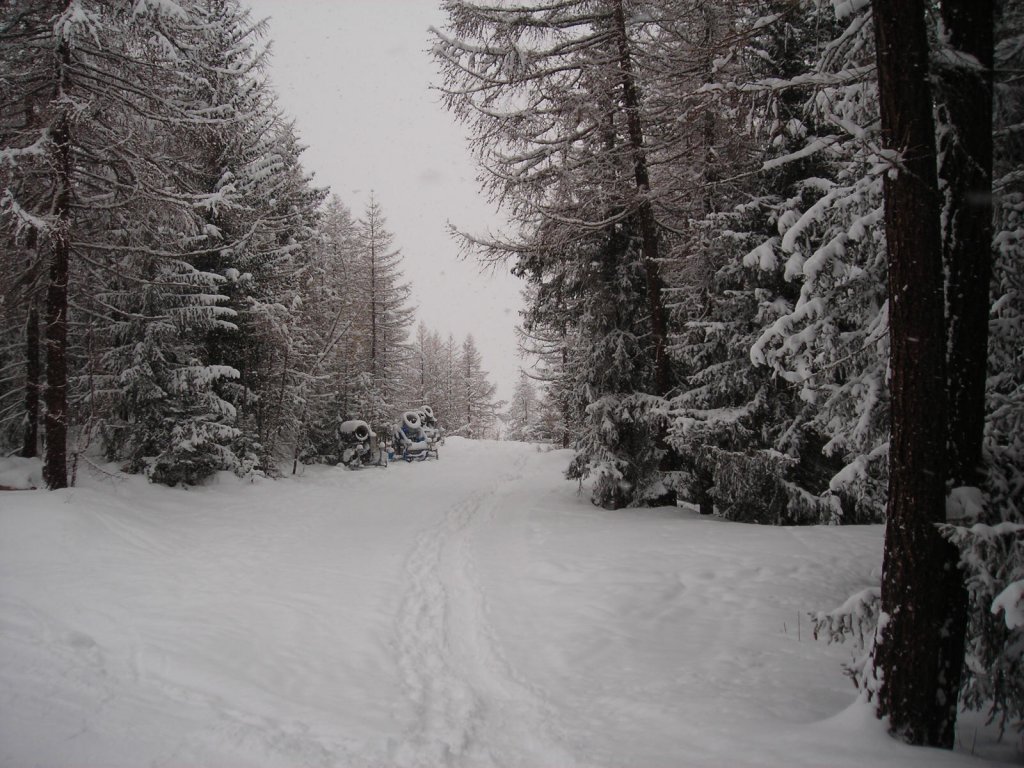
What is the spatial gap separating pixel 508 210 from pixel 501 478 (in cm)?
1092

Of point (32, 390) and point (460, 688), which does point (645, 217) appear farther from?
point (32, 390)

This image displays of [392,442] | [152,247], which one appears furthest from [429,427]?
[152,247]

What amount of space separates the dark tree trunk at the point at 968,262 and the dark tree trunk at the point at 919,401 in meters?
0.26

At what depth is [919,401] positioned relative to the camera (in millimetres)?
3475

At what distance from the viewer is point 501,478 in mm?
19000

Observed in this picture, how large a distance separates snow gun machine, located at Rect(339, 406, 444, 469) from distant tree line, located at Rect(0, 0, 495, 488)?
1.78 meters

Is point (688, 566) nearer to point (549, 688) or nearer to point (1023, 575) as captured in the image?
point (549, 688)

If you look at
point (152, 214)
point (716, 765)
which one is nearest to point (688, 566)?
point (716, 765)

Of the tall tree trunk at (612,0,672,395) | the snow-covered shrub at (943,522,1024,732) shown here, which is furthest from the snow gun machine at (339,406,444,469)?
A: the snow-covered shrub at (943,522,1024,732)

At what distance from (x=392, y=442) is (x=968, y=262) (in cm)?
2495

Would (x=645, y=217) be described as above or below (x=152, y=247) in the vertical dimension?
above

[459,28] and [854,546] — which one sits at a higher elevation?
[459,28]

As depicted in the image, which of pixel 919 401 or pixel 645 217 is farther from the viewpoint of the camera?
pixel 645 217

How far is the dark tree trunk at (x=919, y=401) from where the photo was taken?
341 centimetres
